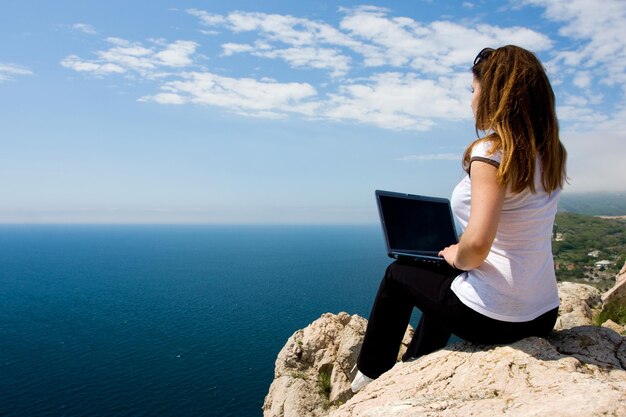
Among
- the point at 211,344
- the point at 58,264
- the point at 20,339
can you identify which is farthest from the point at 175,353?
the point at 58,264

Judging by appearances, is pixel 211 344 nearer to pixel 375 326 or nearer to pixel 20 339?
pixel 20 339

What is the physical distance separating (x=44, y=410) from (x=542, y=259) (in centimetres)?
4597

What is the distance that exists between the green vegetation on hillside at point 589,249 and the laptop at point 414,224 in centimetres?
5593

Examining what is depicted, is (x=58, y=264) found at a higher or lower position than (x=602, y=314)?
lower

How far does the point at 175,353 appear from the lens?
51.9 metres

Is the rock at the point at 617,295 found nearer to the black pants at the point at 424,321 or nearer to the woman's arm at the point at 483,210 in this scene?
the black pants at the point at 424,321

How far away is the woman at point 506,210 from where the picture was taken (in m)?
3.43

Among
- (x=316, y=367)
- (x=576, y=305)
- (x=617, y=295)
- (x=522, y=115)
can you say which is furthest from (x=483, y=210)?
(x=617, y=295)

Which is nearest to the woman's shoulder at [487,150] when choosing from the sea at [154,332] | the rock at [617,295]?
the rock at [617,295]

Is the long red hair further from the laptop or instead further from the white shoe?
the white shoe

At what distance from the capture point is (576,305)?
10.9 m

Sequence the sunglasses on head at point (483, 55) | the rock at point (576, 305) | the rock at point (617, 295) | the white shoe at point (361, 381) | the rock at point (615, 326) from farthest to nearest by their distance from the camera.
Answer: the rock at point (617, 295) < the rock at point (576, 305) < the rock at point (615, 326) < the white shoe at point (361, 381) < the sunglasses on head at point (483, 55)

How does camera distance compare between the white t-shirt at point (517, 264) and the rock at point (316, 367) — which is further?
the rock at point (316, 367)

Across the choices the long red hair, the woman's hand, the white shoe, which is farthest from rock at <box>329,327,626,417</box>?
the long red hair
